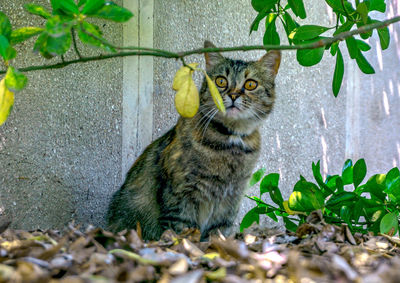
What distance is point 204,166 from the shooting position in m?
2.48

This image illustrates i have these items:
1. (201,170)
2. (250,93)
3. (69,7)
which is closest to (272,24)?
(250,93)

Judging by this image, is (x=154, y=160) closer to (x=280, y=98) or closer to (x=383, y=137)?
(x=280, y=98)

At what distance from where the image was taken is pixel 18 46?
2.10 m

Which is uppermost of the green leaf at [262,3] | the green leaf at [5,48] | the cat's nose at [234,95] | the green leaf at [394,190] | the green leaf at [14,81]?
the green leaf at [262,3]

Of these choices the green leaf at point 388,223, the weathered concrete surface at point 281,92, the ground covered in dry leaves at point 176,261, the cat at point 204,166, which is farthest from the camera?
the weathered concrete surface at point 281,92

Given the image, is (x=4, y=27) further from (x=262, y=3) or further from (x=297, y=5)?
(x=297, y=5)

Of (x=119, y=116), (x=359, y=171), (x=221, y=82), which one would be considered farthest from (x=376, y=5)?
(x=119, y=116)

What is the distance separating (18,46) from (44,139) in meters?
0.45

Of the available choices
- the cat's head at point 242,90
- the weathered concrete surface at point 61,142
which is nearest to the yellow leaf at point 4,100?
the weathered concrete surface at point 61,142

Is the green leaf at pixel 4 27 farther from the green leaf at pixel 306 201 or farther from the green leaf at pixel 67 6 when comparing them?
the green leaf at pixel 306 201

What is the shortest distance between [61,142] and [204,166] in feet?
2.40

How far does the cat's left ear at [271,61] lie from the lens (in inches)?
110

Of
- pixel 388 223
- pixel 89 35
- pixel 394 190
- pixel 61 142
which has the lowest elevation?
pixel 388 223

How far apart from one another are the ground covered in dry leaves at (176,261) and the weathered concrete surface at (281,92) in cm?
159
